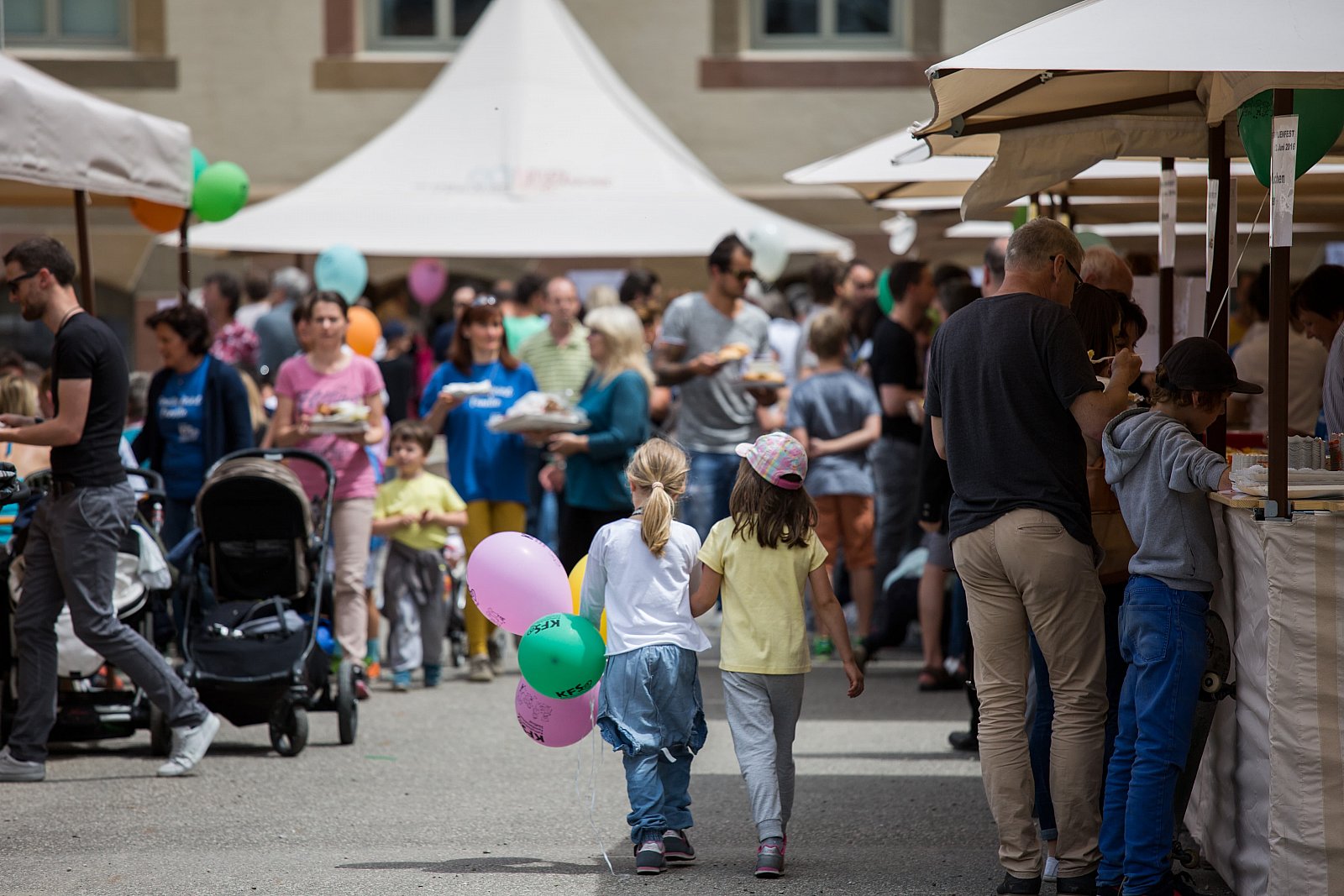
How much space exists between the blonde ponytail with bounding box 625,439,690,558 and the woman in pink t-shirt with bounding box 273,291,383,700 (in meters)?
3.42

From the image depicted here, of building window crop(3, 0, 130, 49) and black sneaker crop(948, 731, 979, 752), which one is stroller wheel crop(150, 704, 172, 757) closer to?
black sneaker crop(948, 731, 979, 752)

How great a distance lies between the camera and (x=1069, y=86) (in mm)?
6191

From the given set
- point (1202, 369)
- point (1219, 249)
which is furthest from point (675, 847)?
point (1219, 249)

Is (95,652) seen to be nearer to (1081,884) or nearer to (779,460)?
(779,460)

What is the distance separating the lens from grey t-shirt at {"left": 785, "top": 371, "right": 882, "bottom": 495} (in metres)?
9.73

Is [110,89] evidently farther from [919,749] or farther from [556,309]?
[919,749]

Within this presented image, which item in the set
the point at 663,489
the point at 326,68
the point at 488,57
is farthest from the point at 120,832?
the point at 326,68

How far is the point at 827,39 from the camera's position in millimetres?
20875

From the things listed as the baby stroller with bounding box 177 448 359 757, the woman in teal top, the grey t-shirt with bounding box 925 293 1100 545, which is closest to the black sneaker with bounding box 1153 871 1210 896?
the grey t-shirt with bounding box 925 293 1100 545

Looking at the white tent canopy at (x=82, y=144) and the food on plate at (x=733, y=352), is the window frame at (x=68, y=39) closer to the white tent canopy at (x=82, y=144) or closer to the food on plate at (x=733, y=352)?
the white tent canopy at (x=82, y=144)

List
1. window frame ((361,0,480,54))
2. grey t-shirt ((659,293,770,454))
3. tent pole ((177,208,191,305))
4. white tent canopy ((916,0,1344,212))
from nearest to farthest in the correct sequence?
white tent canopy ((916,0,1344,212)) < tent pole ((177,208,191,305)) < grey t-shirt ((659,293,770,454)) < window frame ((361,0,480,54))

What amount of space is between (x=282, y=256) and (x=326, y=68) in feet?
8.27

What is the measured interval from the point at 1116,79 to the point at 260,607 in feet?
13.7

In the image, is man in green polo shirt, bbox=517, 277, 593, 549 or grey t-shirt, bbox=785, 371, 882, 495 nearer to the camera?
grey t-shirt, bbox=785, 371, 882, 495
